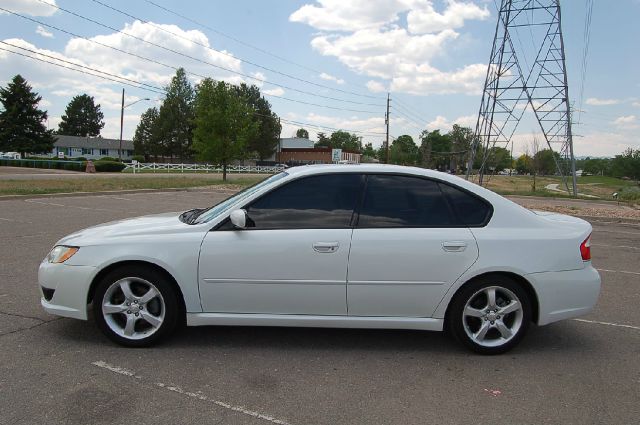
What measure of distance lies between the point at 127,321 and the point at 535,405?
10.1 feet

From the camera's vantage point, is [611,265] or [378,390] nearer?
[378,390]

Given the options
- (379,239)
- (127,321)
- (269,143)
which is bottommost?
(127,321)

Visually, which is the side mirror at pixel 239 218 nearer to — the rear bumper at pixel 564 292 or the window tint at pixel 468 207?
the window tint at pixel 468 207

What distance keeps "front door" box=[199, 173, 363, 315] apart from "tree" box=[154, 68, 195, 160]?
78731mm

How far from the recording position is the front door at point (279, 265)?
3928mm

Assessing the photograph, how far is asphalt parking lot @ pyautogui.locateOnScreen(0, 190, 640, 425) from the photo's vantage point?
3119mm

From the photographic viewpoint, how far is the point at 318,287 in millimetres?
3945

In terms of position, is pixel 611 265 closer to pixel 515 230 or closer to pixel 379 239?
pixel 515 230

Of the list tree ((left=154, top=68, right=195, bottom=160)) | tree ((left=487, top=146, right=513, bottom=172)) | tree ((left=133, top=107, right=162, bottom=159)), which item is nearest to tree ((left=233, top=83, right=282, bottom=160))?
tree ((left=154, top=68, right=195, bottom=160))

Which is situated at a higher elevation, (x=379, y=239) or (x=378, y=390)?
(x=379, y=239)

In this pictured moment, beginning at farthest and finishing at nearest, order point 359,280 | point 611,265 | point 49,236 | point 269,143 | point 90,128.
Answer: point 90,128, point 269,143, point 49,236, point 611,265, point 359,280

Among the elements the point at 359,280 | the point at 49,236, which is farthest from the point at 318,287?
the point at 49,236

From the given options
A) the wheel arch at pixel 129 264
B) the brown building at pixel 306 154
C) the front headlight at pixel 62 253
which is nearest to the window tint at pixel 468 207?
the wheel arch at pixel 129 264

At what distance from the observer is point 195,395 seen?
10.9 feet
